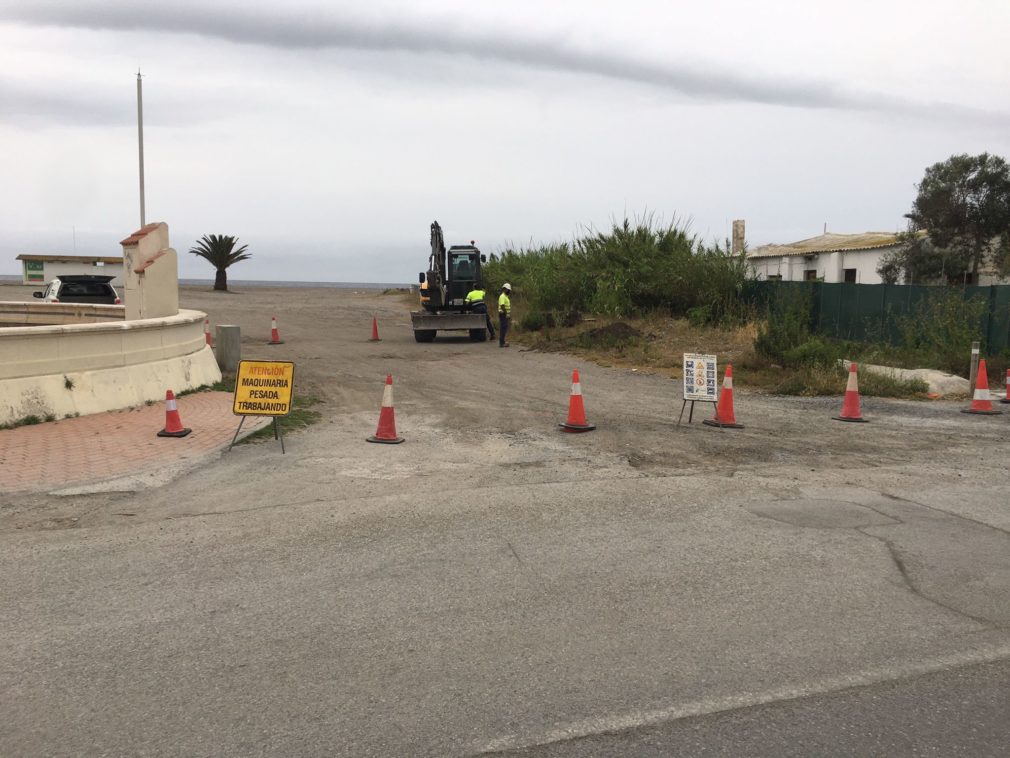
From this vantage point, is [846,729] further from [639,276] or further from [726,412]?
[639,276]

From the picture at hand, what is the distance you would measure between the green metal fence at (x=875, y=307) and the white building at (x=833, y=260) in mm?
17939

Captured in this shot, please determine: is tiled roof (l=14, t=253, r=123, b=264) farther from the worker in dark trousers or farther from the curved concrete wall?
the curved concrete wall

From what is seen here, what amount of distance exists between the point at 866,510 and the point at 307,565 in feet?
15.5

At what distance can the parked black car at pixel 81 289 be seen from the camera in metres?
21.6

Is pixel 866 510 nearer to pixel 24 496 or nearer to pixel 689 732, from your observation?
pixel 689 732

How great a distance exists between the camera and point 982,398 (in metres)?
14.1

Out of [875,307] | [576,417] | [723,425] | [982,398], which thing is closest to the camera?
[576,417]

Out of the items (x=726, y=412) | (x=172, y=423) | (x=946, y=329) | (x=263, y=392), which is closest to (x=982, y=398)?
(x=726, y=412)

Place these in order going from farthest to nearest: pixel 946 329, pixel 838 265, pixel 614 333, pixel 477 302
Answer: pixel 838 265 < pixel 477 302 < pixel 614 333 < pixel 946 329

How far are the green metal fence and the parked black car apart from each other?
1720 cm

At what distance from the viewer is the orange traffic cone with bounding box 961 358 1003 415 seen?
13953mm

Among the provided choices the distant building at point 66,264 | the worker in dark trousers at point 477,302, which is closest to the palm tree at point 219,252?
the distant building at point 66,264

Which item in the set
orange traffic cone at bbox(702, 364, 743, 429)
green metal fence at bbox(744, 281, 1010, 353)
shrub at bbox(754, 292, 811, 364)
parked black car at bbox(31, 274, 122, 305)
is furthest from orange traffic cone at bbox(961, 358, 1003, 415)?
parked black car at bbox(31, 274, 122, 305)

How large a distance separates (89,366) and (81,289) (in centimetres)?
1122
